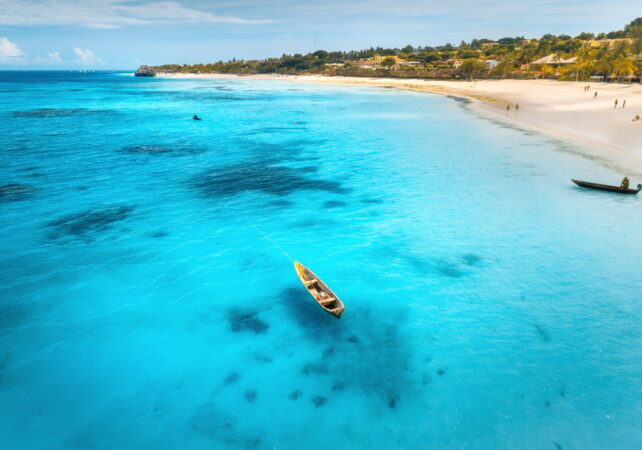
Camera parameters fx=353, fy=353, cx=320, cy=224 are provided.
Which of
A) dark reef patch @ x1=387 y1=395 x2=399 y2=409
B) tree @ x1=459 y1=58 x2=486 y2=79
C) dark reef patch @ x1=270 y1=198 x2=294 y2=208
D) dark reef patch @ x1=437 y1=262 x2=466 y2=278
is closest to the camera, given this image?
dark reef patch @ x1=387 y1=395 x2=399 y2=409

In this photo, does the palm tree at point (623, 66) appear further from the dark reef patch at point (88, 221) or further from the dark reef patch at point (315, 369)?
the dark reef patch at point (88, 221)

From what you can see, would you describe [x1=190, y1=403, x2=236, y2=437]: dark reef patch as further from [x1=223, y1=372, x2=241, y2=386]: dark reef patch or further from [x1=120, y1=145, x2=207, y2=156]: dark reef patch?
[x1=120, y1=145, x2=207, y2=156]: dark reef patch

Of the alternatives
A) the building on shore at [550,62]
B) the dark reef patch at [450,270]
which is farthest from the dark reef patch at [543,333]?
the building on shore at [550,62]

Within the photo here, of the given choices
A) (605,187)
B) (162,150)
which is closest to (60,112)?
(162,150)

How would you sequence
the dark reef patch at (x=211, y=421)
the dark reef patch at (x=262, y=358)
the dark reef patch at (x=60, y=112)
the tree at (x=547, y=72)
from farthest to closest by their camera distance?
1. the tree at (x=547, y=72)
2. the dark reef patch at (x=60, y=112)
3. the dark reef patch at (x=262, y=358)
4. the dark reef patch at (x=211, y=421)

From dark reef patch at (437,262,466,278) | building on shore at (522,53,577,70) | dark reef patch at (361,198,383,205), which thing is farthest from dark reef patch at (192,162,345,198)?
building on shore at (522,53,577,70)

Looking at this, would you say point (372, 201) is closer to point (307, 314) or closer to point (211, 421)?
point (307, 314)
